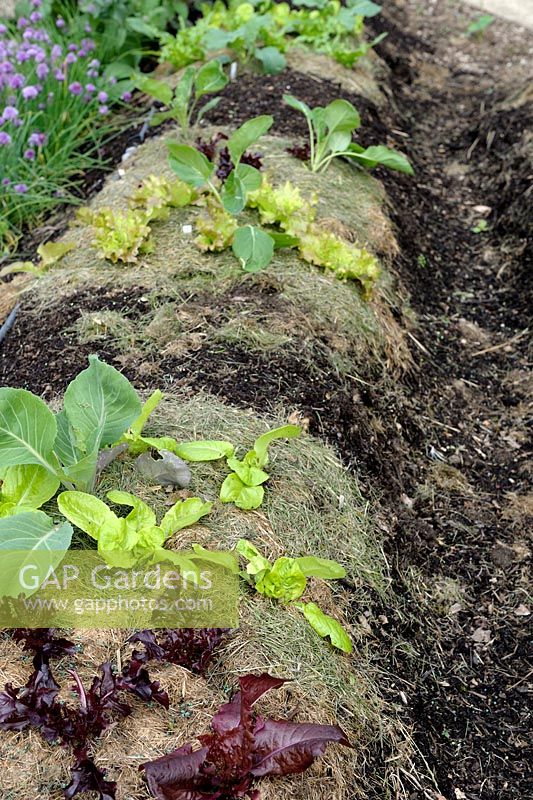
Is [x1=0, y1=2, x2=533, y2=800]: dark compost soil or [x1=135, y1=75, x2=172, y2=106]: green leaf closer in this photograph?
[x1=0, y1=2, x2=533, y2=800]: dark compost soil

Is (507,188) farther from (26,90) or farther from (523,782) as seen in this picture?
(523,782)

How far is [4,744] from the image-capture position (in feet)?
6.28

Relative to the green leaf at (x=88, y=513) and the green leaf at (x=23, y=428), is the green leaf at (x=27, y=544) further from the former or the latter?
the green leaf at (x=23, y=428)

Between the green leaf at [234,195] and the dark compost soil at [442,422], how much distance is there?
1.82 feet

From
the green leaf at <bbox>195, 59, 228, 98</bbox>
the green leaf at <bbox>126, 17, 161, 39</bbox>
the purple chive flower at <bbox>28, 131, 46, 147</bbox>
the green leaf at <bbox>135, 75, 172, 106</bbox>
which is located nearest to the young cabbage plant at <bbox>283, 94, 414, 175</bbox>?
the green leaf at <bbox>195, 59, 228, 98</bbox>

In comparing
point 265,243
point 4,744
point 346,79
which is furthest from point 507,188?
point 4,744

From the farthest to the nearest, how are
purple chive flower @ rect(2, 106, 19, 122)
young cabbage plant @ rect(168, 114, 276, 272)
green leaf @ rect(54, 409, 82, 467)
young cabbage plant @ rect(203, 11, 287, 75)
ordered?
young cabbage plant @ rect(203, 11, 287, 75) → purple chive flower @ rect(2, 106, 19, 122) → young cabbage plant @ rect(168, 114, 276, 272) → green leaf @ rect(54, 409, 82, 467)

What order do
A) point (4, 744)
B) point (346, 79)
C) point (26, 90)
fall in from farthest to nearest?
point (346, 79) → point (26, 90) → point (4, 744)

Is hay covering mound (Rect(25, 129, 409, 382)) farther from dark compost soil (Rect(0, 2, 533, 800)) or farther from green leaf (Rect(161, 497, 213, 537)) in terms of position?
green leaf (Rect(161, 497, 213, 537))

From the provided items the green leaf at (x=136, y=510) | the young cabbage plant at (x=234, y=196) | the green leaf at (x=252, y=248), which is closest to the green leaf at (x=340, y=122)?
the young cabbage plant at (x=234, y=196)

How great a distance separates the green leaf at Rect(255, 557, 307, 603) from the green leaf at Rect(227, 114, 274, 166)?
181 cm

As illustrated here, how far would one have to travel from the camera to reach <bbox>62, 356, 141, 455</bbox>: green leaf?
2311 millimetres

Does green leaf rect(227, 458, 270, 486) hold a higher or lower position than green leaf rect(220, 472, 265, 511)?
higher

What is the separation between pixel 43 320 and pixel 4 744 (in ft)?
6.24
